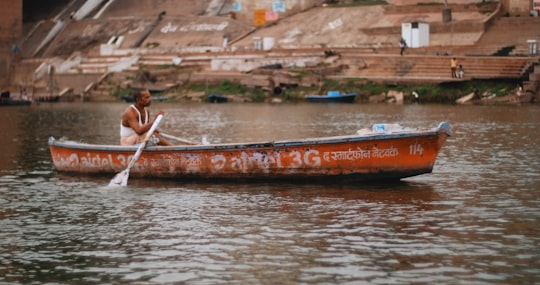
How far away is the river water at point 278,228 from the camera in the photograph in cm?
1113

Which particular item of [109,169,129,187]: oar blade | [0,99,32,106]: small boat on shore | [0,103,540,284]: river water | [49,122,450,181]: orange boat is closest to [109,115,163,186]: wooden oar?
[109,169,129,187]: oar blade

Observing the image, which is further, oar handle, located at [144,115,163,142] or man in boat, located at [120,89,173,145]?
man in boat, located at [120,89,173,145]

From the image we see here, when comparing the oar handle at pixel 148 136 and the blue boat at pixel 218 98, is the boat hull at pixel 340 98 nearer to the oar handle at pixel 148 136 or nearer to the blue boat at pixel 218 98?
the blue boat at pixel 218 98

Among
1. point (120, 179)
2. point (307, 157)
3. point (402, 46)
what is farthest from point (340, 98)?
point (307, 157)

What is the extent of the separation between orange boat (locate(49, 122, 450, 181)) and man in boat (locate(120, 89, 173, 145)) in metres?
0.34

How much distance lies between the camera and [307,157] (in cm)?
1761

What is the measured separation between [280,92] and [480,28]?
11591mm

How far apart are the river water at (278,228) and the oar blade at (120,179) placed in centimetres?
38

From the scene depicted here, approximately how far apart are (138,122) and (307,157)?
142 inches

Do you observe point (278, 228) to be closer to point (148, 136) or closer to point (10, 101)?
point (148, 136)

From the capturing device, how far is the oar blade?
61.2 ft

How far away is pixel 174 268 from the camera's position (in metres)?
11.4

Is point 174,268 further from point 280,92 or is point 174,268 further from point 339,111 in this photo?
point 280,92

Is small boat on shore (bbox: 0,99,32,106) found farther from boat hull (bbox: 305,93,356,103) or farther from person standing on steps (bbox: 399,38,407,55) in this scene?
person standing on steps (bbox: 399,38,407,55)
